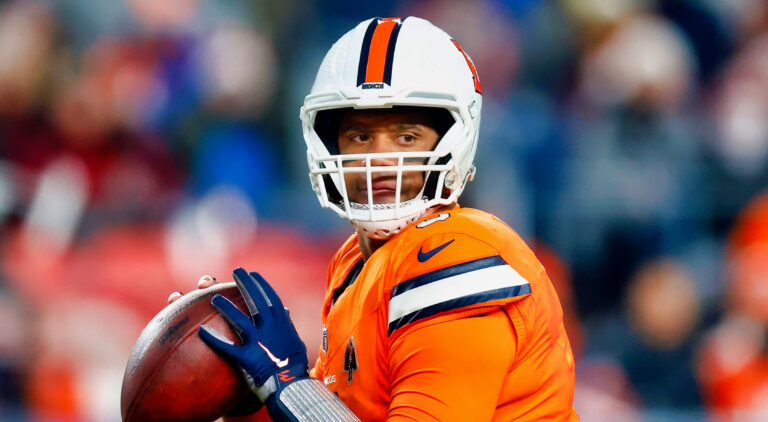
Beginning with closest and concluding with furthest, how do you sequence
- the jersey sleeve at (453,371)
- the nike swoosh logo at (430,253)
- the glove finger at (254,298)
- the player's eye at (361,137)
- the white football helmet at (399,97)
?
the jersey sleeve at (453,371), the nike swoosh logo at (430,253), the glove finger at (254,298), the white football helmet at (399,97), the player's eye at (361,137)

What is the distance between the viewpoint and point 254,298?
180 cm

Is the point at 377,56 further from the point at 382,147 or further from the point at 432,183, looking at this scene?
the point at 432,183

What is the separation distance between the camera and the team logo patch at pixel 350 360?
1.77 m

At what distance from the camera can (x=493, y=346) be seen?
1593 millimetres

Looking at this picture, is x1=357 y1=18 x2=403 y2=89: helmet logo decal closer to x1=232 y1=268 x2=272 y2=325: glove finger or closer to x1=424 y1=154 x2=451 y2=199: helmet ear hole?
x1=424 y1=154 x2=451 y2=199: helmet ear hole

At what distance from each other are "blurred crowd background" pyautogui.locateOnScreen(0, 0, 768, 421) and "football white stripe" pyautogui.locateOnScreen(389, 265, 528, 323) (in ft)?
8.90

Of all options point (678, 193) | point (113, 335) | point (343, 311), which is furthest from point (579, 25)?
point (343, 311)

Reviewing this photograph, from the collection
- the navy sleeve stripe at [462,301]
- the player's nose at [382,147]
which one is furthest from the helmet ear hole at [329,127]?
the navy sleeve stripe at [462,301]

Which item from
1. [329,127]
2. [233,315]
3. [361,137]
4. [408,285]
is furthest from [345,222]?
[408,285]

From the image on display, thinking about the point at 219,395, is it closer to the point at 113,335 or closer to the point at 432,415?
the point at 432,415

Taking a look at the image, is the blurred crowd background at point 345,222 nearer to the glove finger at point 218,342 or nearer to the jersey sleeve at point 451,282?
the glove finger at point 218,342

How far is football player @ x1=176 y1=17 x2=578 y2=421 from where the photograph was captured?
5.26 feet

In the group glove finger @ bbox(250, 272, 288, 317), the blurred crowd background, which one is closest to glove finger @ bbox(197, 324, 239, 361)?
glove finger @ bbox(250, 272, 288, 317)

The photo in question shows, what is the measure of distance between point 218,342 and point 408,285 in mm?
398
